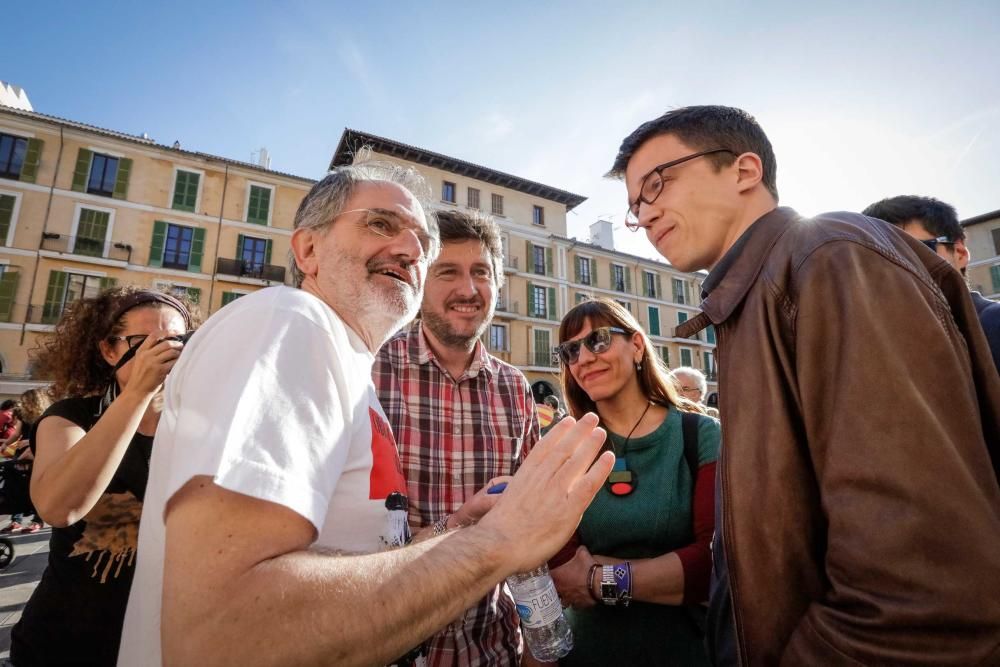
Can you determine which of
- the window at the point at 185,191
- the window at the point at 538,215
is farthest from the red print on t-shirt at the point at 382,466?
the window at the point at 538,215

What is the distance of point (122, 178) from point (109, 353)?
922 inches

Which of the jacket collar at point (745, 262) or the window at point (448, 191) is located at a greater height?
the window at point (448, 191)

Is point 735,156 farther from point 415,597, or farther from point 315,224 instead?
point 415,597

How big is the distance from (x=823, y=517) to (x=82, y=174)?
87.7 ft

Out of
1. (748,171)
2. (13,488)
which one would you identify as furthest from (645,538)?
(13,488)

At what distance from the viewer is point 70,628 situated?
184cm

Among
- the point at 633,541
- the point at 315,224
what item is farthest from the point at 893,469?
the point at 315,224

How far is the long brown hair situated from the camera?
2520 millimetres

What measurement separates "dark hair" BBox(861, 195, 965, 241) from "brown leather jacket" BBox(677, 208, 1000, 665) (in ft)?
6.87

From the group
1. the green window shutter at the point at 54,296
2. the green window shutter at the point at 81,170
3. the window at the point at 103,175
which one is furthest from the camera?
the window at the point at 103,175

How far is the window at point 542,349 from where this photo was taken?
26.7 m

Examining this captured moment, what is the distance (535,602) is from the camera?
163cm

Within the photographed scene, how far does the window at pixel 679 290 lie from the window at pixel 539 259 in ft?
40.6

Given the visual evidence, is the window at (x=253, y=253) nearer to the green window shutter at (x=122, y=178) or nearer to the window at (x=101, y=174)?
the green window shutter at (x=122, y=178)
